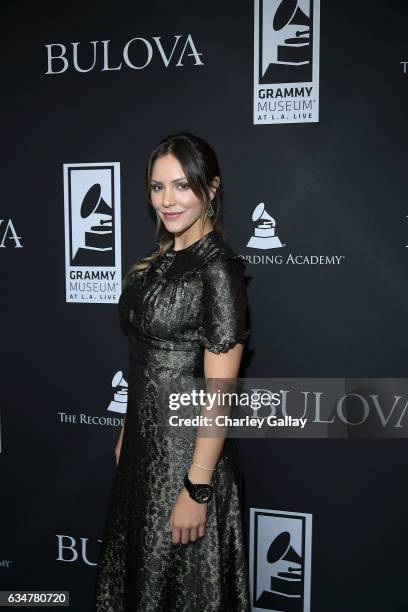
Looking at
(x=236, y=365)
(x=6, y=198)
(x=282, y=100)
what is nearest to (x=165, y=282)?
(x=236, y=365)

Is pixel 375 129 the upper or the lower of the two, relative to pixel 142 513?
upper

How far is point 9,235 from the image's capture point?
2.04 m

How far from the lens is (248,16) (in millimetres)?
1749

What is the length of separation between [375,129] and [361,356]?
699mm

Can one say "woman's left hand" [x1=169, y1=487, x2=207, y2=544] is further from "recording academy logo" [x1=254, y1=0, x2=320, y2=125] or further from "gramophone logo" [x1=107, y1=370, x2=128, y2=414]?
"recording academy logo" [x1=254, y1=0, x2=320, y2=125]

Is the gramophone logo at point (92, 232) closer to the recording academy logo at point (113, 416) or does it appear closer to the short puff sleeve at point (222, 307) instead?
the recording academy logo at point (113, 416)

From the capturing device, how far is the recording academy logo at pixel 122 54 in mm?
1818

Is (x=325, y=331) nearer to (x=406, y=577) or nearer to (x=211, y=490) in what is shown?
(x=211, y=490)

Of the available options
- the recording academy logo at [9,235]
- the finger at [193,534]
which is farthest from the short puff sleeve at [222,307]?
the recording academy logo at [9,235]

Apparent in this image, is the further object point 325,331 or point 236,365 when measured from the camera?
point 325,331

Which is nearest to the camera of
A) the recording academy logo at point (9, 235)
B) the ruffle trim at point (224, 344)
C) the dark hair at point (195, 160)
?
the ruffle trim at point (224, 344)

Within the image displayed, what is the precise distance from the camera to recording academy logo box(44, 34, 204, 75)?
5.97ft

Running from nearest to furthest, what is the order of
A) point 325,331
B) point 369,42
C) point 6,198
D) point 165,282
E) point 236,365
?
point 236,365 < point 165,282 < point 369,42 < point 325,331 < point 6,198

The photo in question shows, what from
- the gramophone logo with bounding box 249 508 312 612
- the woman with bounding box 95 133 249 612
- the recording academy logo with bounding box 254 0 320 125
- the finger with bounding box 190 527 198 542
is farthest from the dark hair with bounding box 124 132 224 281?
the gramophone logo with bounding box 249 508 312 612
